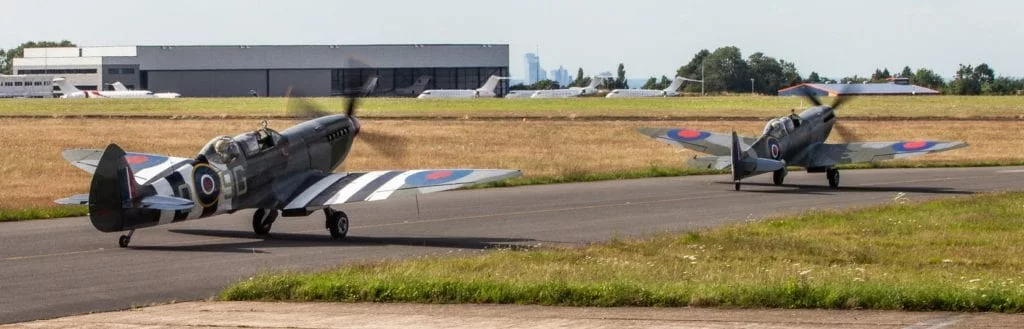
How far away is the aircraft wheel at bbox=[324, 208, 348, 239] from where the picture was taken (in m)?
23.1

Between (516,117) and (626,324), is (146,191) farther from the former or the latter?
(516,117)

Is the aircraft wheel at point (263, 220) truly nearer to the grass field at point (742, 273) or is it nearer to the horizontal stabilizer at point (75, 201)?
the horizontal stabilizer at point (75, 201)

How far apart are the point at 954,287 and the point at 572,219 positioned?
12.4 meters

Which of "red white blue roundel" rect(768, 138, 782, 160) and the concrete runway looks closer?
the concrete runway

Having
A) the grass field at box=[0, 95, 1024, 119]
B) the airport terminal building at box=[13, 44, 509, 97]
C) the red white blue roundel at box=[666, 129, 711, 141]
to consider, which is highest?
the airport terminal building at box=[13, 44, 509, 97]

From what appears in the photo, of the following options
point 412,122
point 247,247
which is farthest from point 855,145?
point 412,122

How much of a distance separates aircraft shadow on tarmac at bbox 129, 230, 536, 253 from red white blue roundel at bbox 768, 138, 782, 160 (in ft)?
47.6

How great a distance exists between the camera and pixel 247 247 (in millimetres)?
21844

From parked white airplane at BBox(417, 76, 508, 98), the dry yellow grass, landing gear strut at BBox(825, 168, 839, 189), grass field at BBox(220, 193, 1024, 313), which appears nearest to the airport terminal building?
parked white airplane at BBox(417, 76, 508, 98)

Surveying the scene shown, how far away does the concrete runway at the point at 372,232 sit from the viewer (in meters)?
17.2

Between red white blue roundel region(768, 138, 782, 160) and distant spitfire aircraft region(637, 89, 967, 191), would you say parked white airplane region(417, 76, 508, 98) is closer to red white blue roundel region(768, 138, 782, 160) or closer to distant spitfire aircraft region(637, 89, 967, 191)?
distant spitfire aircraft region(637, 89, 967, 191)

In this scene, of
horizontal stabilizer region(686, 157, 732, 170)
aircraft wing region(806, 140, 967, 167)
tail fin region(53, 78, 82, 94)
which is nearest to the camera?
horizontal stabilizer region(686, 157, 732, 170)

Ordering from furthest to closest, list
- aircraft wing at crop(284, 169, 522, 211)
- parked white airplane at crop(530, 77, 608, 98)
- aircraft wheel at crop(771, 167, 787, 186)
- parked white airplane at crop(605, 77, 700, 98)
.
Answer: parked white airplane at crop(530, 77, 608, 98), parked white airplane at crop(605, 77, 700, 98), aircraft wheel at crop(771, 167, 787, 186), aircraft wing at crop(284, 169, 522, 211)

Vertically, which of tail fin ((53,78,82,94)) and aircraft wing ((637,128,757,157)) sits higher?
tail fin ((53,78,82,94))
